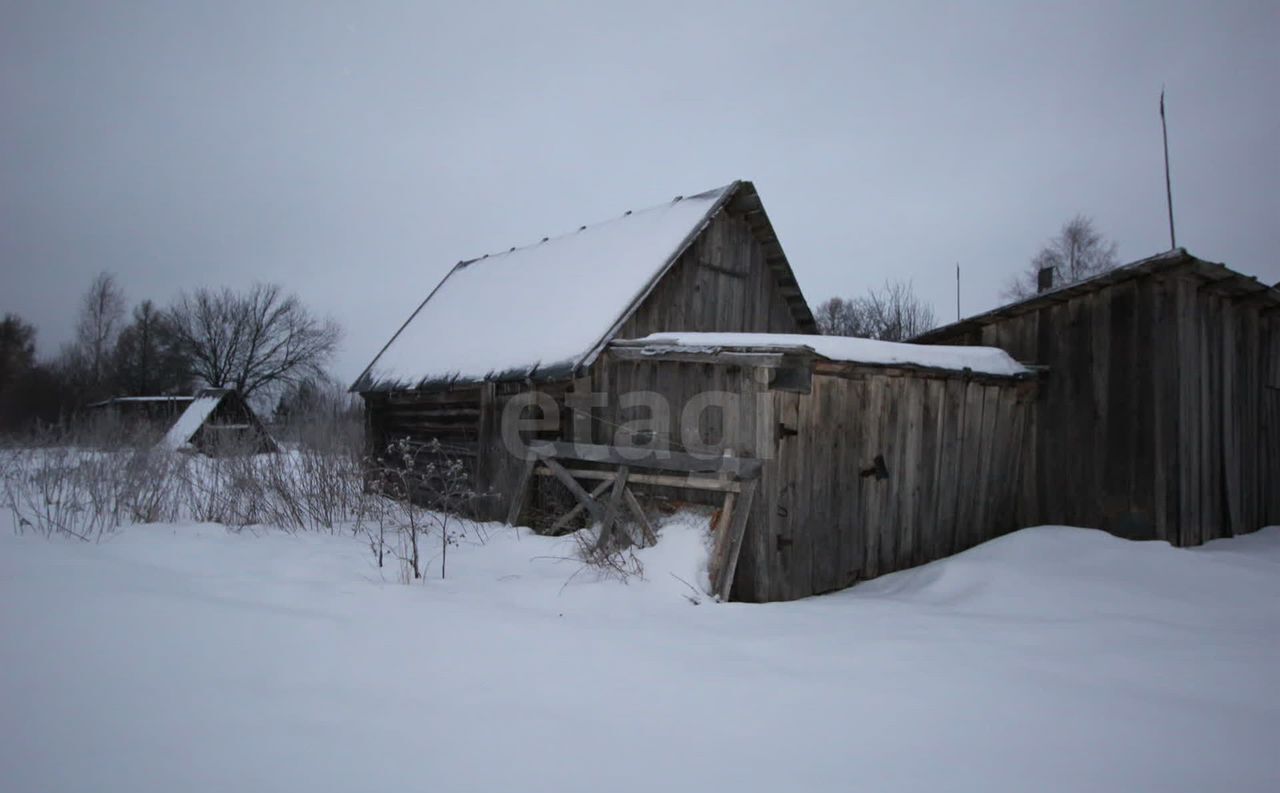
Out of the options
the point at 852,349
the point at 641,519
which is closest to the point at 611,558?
the point at 641,519

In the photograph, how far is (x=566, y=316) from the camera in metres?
9.98

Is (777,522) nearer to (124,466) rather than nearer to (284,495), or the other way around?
(284,495)

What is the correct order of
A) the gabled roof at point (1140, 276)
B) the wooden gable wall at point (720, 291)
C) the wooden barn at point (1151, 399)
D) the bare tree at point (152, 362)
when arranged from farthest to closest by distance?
the bare tree at point (152, 362)
the wooden gable wall at point (720, 291)
the wooden barn at point (1151, 399)
the gabled roof at point (1140, 276)

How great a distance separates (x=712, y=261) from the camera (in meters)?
11.1

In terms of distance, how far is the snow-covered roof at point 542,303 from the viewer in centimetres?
943

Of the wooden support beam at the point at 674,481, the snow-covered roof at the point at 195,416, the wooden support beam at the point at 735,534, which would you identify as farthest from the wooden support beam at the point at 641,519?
the snow-covered roof at the point at 195,416

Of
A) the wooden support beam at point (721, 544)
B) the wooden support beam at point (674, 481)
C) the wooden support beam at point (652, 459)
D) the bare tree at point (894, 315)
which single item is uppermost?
the bare tree at point (894, 315)

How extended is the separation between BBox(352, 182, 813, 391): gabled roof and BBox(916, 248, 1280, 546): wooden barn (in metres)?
4.28

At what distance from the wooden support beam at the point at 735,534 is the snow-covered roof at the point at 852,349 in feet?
4.54

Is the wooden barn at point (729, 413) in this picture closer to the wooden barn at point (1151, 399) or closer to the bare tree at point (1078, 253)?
the wooden barn at point (1151, 399)

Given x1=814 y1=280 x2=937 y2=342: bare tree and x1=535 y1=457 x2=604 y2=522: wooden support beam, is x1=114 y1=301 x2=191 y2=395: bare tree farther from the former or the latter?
x1=535 y1=457 x2=604 y2=522: wooden support beam

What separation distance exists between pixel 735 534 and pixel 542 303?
20.2 ft

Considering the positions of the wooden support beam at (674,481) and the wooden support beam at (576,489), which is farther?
the wooden support beam at (576,489)

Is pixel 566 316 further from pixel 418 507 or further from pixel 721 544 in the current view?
pixel 721 544
